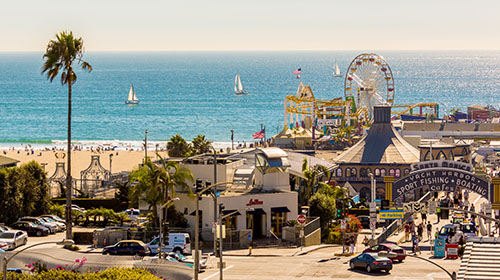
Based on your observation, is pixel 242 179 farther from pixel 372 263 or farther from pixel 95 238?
pixel 372 263

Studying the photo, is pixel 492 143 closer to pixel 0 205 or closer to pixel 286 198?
pixel 286 198

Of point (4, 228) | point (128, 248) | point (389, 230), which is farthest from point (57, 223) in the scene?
point (389, 230)

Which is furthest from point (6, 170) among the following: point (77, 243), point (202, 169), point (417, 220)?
point (417, 220)

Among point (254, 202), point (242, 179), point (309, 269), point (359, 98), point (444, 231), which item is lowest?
point (309, 269)

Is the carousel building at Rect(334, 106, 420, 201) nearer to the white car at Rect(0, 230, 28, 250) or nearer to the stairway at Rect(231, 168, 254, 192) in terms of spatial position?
the stairway at Rect(231, 168, 254, 192)

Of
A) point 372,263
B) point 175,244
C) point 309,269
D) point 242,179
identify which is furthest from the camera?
point 242,179

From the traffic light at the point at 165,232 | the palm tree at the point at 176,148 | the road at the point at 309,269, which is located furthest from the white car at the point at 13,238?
the palm tree at the point at 176,148

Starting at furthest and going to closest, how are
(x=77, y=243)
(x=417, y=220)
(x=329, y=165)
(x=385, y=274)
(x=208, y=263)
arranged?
(x=329, y=165)
(x=417, y=220)
(x=77, y=243)
(x=208, y=263)
(x=385, y=274)
